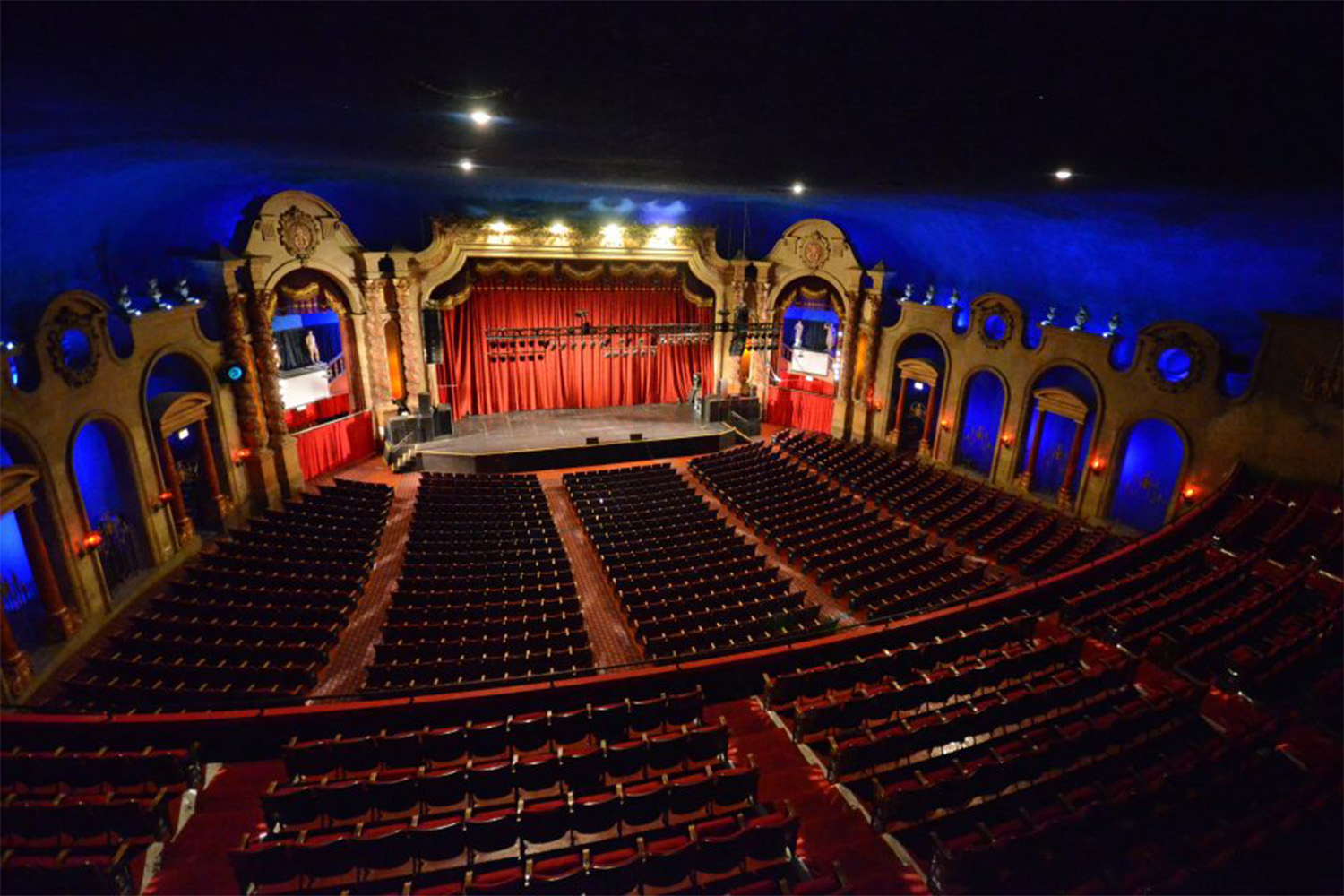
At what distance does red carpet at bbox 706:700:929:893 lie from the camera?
17.1ft

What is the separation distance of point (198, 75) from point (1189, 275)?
16096mm

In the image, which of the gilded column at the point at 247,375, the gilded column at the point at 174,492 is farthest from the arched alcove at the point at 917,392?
the gilded column at the point at 174,492

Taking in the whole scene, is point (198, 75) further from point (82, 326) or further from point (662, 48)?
point (82, 326)

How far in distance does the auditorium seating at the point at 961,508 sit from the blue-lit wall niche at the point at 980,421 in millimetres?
1147

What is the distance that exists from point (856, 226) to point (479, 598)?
16.4 m

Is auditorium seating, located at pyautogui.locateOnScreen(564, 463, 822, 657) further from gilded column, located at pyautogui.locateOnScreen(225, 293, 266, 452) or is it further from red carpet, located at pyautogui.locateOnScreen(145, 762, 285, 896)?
gilded column, located at pyautogui.locateOnScreen(225, 293, 266, 452)

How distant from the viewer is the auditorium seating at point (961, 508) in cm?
1282

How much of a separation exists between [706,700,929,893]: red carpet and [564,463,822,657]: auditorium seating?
1345 millimetres

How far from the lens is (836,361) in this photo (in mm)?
21734

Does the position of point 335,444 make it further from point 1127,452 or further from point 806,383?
point 1127,452

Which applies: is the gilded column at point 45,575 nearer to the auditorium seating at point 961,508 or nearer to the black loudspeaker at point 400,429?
the black loudspeaker at point 400,429

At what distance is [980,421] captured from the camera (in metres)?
19.0

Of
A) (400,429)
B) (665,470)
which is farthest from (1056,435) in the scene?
(400,429)

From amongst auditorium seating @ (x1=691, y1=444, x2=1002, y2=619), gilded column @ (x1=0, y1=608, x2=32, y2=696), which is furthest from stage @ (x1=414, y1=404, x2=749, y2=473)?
gilded column @ (x1=0, y1=608, x2=32, y2=696)
